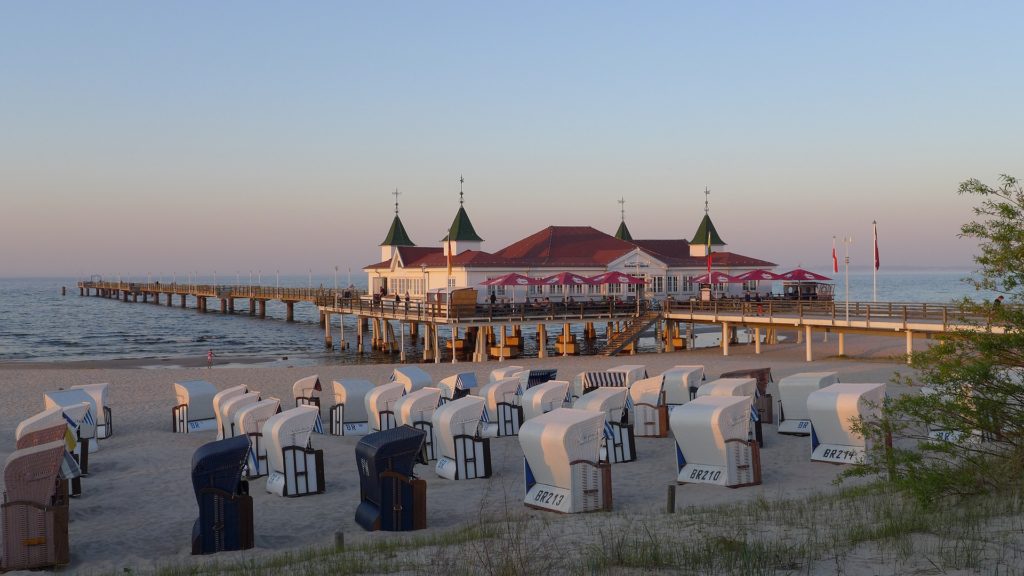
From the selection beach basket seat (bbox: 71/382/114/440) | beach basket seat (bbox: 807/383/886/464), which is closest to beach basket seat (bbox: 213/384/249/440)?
beach basket seat (bbox: 71/382/114/440)

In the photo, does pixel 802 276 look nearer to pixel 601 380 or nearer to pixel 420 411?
pixel 601 380

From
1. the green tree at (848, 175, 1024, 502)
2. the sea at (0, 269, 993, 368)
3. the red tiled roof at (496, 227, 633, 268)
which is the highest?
the red tiled roof at (496, 227, 633, 268)

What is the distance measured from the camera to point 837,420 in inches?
595

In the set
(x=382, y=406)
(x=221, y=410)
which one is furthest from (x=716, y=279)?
(x=221, y=410)

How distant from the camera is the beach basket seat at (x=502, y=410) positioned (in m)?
19.0

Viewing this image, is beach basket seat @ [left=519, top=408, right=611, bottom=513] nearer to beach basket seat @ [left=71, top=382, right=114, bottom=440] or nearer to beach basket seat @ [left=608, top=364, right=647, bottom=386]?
beach basket seat @ [left=608, top=364, right=647, bottom=386]

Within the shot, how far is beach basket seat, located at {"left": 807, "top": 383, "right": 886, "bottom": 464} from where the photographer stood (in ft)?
48.9

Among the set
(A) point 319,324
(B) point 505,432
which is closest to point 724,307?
(B) point 505,432

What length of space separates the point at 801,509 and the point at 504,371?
12254mm

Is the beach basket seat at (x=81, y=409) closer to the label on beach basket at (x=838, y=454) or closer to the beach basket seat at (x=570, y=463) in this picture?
the beach basket seat at (x=570, y=463)

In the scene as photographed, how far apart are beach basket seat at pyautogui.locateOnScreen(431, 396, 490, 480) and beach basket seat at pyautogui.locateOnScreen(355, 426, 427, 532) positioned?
2.89 meters

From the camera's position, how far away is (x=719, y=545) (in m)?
7.93

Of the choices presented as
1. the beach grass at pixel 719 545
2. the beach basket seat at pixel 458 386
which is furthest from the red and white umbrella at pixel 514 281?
the beach grass at pixel 719 545

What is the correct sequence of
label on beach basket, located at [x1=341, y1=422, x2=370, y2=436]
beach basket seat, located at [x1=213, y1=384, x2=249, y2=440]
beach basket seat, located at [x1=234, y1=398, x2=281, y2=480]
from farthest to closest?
1. label on beach basket, located at [x1=341, y1=422, x2=370, y2=436]
2. beach basket seat, located at [x1=213, y1=384, x2=249, y2=440]
3. beach basket seat, located at [x1=234, y1=398, x2=281, y2=480]
